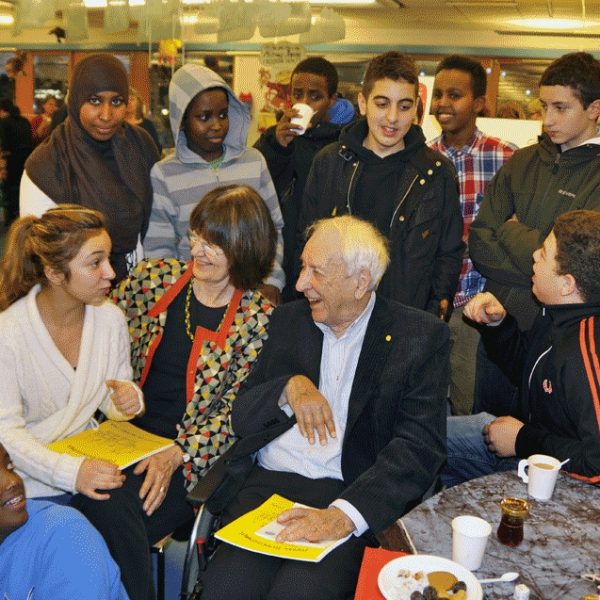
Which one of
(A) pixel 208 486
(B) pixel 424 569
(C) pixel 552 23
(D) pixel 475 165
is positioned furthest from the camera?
(C) pixel 552 23

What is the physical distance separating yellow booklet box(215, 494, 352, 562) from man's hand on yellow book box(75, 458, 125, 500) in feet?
1.36

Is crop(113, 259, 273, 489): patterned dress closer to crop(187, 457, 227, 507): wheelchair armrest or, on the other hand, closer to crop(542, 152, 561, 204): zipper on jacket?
crop(187, 457, 227, 507): wheelchair armrest

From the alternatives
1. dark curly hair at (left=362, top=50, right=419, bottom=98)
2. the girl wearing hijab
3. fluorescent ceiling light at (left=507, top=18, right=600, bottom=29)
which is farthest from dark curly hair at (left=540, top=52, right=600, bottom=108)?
fluorescent ceiling light at (left=507, top=18, right=600, bottom=29)

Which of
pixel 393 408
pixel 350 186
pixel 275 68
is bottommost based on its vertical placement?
pixel 393 408

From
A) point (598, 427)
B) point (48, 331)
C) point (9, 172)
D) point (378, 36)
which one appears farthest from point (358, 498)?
point (378, 36)

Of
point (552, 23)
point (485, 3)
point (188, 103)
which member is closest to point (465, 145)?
point (188, 103)

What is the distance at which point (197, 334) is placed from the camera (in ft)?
8.66

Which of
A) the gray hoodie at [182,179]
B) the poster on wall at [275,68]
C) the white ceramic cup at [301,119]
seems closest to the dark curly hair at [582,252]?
the gray hoodie at [182,179]

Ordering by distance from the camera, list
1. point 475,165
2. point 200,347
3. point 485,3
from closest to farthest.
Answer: point 200,347
point 475,165
point 485,3

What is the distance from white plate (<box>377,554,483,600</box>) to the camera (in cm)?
146

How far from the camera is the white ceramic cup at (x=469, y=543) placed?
5.14 ft

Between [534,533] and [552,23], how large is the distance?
25.1ft

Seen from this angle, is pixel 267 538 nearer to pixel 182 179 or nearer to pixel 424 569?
pixel 424 569

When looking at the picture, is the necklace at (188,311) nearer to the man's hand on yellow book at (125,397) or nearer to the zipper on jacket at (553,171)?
the man's hand on yellow book at (125,397)
